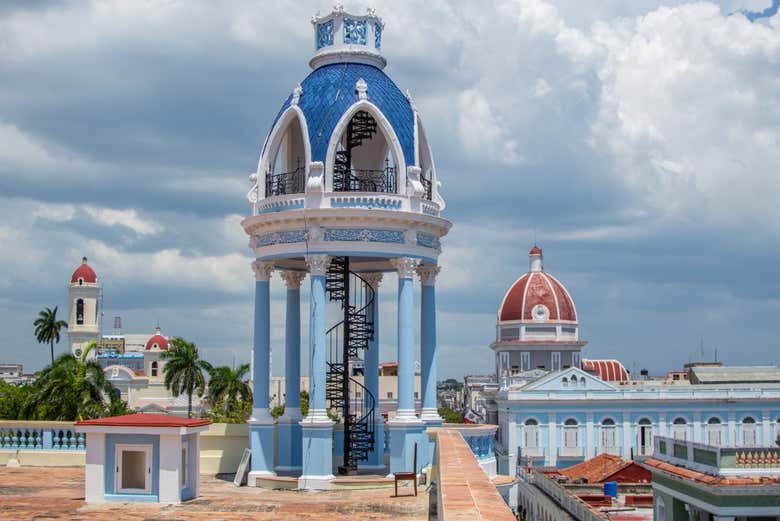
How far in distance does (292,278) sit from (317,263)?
14.7ft

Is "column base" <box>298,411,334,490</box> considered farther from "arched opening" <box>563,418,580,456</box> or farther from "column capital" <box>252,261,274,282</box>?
"arched opening" <box>563,418,580,456</box>

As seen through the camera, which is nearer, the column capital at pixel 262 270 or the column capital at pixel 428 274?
the column capital at pixel 262 270

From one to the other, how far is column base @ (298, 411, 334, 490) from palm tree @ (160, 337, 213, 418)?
52.6 meters

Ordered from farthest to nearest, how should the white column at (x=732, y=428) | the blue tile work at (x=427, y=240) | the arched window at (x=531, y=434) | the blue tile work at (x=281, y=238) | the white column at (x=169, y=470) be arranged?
the white column at (x=732, y=428) < the arched window at (x=531, y=434) < the blue tile work at (x=427, y=240) < the blue tile work at (x=281, y=238) < the white column at (x=169, y=470)

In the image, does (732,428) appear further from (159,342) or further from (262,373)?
(159,342)

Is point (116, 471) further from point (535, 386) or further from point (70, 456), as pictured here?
point (535, 386)

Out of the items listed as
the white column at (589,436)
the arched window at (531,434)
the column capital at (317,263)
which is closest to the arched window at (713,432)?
the white column at (589,436)

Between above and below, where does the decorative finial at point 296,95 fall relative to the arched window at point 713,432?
above

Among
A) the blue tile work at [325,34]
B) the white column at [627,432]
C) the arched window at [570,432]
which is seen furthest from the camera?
the arched window at [570,432]

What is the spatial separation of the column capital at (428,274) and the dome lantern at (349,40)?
6.28 meters

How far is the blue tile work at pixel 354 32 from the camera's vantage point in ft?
106

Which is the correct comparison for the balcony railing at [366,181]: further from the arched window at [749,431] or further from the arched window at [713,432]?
the arched window at [749,431]

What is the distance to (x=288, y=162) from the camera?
111 feet

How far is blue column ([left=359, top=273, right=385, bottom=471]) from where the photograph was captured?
107 ft
